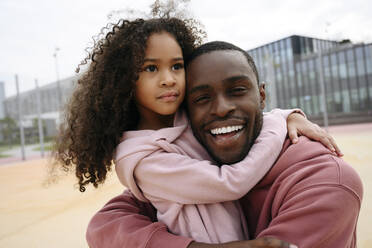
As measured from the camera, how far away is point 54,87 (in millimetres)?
24422

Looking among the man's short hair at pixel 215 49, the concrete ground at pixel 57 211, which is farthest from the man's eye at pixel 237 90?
the concrete ground at pixel 57 211

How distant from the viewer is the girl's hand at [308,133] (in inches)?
68.2

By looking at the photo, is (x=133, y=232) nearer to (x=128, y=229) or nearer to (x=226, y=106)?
(x=128, y=229)

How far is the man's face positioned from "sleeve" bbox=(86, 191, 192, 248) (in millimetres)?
491

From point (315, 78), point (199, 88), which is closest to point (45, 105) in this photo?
point (315, 78)

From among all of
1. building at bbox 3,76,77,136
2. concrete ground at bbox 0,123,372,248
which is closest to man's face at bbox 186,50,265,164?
concrete ground at bbox 0,123,372,248

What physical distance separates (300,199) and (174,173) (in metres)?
0.59

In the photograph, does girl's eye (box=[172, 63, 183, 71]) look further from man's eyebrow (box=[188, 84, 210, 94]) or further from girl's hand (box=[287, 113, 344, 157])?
girl's hand (box=[287, 113, 344, 157])

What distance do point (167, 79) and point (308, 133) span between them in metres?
0.85

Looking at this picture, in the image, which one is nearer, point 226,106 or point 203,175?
point 203,175

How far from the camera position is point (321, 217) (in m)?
1.31

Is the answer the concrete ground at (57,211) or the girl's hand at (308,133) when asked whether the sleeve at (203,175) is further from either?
Answer: the concrete ground at (57,211)

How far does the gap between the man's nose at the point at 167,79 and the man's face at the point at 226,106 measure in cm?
12

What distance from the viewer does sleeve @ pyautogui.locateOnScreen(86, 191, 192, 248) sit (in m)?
1.52
